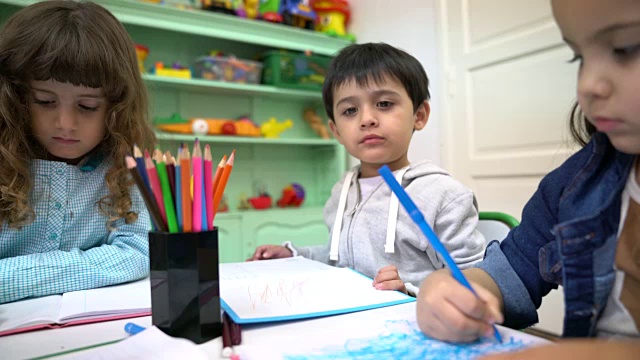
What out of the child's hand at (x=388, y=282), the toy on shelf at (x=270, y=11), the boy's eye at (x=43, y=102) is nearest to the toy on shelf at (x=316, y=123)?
the toy on shelf at (x=270, y=11)

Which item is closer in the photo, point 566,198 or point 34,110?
point 566,198

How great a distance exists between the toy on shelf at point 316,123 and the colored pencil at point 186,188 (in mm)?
2339

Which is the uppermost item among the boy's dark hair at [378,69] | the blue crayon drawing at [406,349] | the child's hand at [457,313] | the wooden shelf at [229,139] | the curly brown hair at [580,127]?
the boy's dark hair at [378,69]

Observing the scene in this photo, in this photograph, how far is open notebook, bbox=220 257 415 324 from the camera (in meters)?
0.50

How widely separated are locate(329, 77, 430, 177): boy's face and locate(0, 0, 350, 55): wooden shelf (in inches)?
54.6

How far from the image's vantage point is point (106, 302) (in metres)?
0.57

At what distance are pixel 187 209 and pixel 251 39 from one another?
2.12 m

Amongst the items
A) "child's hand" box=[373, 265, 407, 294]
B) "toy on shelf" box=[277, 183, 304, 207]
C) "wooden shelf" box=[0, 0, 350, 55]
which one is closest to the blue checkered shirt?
"child's hand" box=[373, 265, 407, 294]

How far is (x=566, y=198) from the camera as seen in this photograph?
50 cm

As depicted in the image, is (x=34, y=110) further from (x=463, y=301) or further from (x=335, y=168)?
(x=335, y=168)

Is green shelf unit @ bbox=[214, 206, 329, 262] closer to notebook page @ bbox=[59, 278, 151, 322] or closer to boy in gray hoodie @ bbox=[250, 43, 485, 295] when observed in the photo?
boy in gray hoodie @ bbox=[250, 43, 485, 295]

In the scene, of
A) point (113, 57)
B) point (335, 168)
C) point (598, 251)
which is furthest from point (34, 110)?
point (335, 168)

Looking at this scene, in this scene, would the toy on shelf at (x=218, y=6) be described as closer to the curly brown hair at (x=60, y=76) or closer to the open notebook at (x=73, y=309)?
the curly brown hair at (x=60, y=76)

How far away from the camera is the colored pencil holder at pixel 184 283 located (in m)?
0.43
